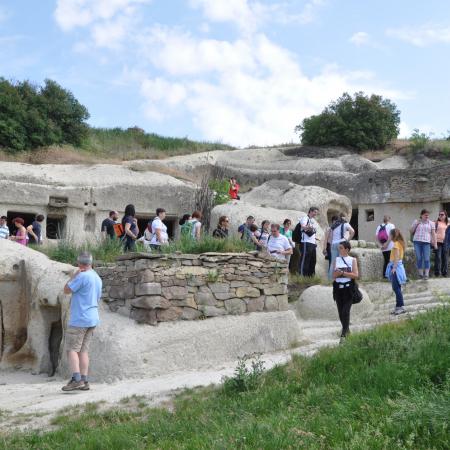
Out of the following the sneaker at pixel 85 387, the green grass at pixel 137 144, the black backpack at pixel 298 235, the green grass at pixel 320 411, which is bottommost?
the sneaker at pixel 85 387

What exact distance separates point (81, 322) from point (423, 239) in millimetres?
7507

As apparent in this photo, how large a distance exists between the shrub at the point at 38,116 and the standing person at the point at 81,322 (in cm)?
1776

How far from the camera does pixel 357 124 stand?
1278 inches

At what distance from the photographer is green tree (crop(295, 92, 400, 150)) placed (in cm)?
3238

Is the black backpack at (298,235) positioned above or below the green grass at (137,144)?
below

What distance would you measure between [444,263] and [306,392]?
9.03 metres

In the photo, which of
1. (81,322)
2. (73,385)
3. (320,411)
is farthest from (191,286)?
(320,411)

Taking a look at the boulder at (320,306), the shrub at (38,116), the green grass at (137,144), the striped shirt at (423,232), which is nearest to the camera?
the boulder at (320,306)

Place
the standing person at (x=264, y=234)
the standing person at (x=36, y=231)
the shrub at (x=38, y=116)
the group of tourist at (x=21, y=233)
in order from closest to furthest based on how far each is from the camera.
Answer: the group of tourist at (x=21, y=233) < the standing person at (x=264, y=234) < the standing person at (x=36, y=231) < the shrub at (x=38, y=116)

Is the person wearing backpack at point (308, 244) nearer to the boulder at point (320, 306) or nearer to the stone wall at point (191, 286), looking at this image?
the boulder at point (320, 306)

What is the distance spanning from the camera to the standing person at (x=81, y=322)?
802cm

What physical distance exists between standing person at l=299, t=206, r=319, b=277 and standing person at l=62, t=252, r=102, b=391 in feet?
21.2

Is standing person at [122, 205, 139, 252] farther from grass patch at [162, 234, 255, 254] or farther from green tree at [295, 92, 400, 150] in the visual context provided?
green tree at [295, 92, 400, 150]

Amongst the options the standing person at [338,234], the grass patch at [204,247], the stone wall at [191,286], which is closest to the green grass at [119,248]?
the grass patch at [204,247]
